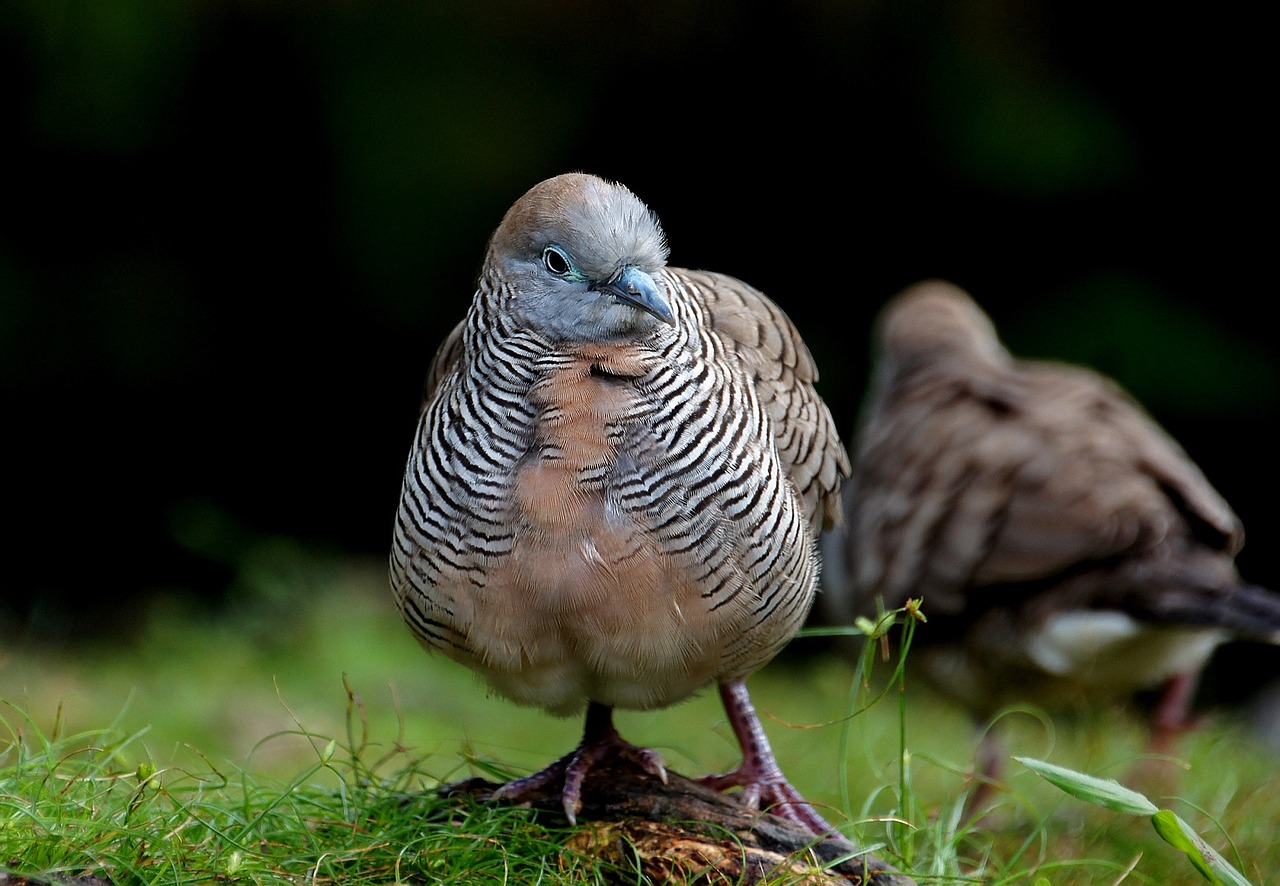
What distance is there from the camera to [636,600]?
2559 millimetres

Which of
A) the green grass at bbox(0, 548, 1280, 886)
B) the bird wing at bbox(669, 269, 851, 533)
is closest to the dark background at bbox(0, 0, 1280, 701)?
the green grass at bbox(0, 548, 1280, 886)

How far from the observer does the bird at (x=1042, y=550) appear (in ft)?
13.2

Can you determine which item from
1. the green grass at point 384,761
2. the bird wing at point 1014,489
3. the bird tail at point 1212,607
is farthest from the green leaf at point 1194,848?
the bird wing at point 1014,489

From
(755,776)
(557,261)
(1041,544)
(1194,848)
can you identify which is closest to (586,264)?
(557,261)

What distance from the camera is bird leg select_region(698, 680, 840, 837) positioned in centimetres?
303

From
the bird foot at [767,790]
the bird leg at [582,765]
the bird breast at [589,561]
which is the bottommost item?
the bird foot at [767,790]

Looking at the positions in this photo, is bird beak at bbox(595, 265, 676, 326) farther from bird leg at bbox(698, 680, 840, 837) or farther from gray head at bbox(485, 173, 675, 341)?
bird leg at bbox(698, 680, 840, 837)

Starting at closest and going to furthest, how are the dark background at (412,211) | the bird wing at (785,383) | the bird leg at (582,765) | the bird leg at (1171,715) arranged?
the bird leg at (582,765) → the bird wing at (785,383) → the bird leg at (1171,715) → the dark background at (412,211)

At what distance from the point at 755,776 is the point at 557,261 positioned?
53.4 inches

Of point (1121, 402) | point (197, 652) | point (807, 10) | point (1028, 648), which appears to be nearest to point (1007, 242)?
point (807, 10)

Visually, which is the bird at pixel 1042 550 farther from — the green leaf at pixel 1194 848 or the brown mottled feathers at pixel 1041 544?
the green leaf at pixel 1194 848

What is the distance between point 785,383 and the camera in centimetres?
311

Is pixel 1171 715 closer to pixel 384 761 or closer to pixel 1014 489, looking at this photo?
pixel 1014 489

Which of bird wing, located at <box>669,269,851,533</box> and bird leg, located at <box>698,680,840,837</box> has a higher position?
bird wing, located at <box>669,269,851,533</box>
